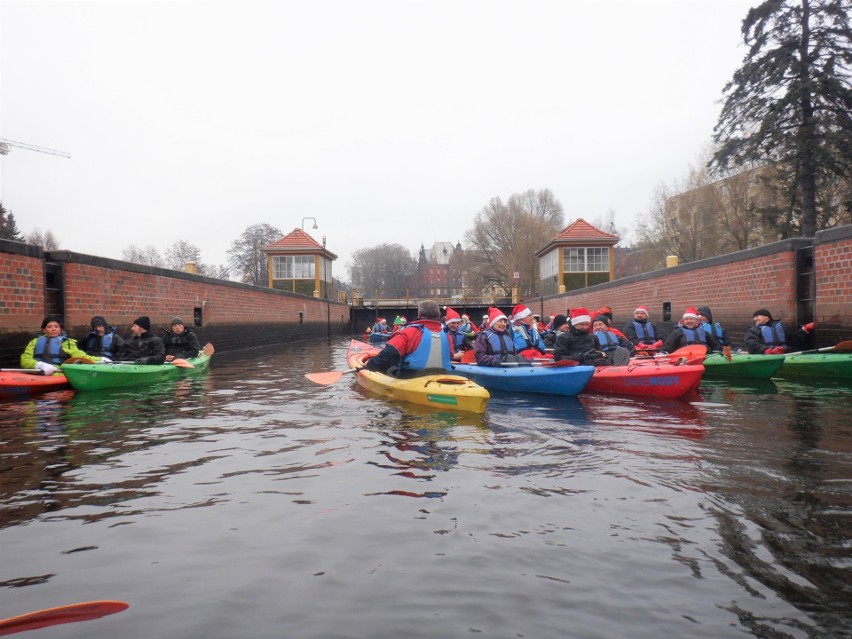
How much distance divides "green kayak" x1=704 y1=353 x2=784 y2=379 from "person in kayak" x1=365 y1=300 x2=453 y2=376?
219 inches

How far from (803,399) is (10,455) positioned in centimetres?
937

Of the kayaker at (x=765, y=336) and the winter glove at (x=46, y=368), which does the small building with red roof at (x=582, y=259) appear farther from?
the winter glove at (x=46, y=368)

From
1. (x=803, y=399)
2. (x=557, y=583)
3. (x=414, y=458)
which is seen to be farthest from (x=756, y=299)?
(x=557, y=583)

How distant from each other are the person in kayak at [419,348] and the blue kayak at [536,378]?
1299 mm

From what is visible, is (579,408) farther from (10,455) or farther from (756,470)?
(10,455)

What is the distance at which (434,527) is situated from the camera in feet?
10.8

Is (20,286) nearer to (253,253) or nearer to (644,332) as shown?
(644,332)

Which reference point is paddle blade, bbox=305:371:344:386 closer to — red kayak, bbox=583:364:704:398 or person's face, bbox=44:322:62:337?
person's face, bbox=44:322:62:337

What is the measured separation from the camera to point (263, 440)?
216 inches

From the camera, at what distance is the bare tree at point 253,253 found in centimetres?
5206

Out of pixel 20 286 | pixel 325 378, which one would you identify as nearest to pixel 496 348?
pixel 325 378

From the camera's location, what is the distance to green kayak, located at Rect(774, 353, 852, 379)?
8820 mm

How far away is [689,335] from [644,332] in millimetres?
878

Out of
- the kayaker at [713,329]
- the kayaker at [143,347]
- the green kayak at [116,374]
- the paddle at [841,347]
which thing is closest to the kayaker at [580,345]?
the kayaker at [713,329]
